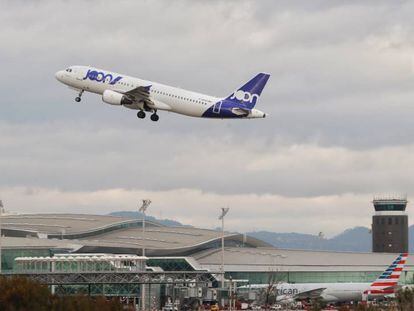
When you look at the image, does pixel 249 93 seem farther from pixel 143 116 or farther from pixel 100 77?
pixel 100 77

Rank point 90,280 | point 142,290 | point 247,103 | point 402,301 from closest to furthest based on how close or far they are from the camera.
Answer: point 402,301, point 90,280, point 247,103, point 142,290

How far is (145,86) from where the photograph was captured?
16400 centimetres

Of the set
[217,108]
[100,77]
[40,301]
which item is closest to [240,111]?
[217,108]

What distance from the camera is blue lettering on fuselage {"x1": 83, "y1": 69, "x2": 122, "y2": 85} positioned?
16638 cm

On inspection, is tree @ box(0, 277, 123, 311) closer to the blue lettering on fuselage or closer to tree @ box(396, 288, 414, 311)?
tree @ box(396, 288, 414, 311)

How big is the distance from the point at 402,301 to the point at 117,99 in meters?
46.8

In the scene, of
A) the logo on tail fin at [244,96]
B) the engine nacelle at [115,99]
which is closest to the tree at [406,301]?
the logo on tail fin at [244,96]

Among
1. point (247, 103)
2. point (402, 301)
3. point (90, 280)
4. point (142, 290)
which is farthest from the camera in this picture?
point (142, 290)

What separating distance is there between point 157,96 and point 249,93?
12120mm

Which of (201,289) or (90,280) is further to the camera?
(201,289)

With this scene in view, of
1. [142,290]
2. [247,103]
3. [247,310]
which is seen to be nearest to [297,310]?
[247,310]

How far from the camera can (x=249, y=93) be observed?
162875 mm

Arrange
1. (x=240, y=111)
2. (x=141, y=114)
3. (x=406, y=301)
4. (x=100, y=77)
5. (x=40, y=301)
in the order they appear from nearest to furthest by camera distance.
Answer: (x=40, y=301)
(x=406, y=301)
(x=240, y=111)
(x=141, y=114)
(x=100, y=77)

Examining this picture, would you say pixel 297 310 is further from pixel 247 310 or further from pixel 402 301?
pixel 402 301
